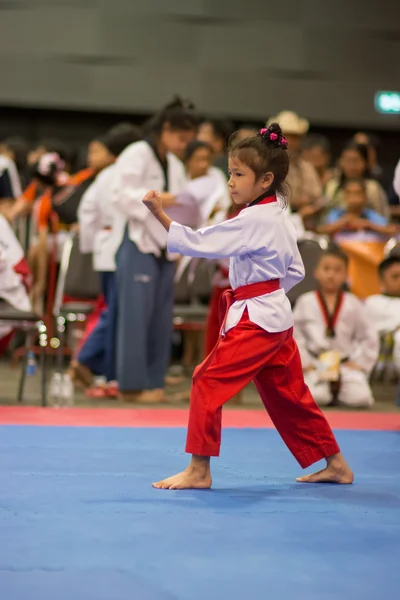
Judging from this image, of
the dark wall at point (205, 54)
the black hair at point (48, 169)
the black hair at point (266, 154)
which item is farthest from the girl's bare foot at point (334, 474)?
the dark wall at point (205, 54)

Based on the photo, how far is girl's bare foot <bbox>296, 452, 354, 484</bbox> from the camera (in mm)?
3580

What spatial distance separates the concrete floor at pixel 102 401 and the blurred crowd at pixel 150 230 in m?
0.13

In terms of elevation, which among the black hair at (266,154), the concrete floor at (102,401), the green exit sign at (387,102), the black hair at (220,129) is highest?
the green exit sign at (387,102)

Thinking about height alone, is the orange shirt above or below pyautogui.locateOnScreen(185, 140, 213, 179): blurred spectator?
below

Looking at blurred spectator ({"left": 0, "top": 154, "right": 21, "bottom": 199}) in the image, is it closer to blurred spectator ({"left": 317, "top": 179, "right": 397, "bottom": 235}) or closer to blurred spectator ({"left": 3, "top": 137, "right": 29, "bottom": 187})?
blurred spectator ({"left": 3, "top": 137, "right": 29, "bottom": 187})

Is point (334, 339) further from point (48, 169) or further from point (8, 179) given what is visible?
point (8, 179)

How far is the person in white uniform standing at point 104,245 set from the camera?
6305 mm

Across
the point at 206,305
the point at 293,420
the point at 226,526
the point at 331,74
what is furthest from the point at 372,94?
the point at 226,526

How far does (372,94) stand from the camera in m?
11.9

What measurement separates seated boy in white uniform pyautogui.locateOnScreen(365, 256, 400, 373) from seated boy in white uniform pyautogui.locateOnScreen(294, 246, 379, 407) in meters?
0.59

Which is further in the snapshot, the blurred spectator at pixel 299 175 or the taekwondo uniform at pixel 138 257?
the blurred spectator at pixel 299 175

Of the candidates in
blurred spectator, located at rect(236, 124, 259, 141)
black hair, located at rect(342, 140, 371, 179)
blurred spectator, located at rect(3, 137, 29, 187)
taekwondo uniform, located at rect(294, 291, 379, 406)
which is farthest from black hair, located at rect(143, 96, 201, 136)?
blurred spectator, located at rect(3, 137, 29, 187)

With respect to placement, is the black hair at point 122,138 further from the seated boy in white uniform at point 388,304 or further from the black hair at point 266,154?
the black hair at point 266,154

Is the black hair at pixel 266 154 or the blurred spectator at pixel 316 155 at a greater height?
the blurred spectator at pixel 316 155
